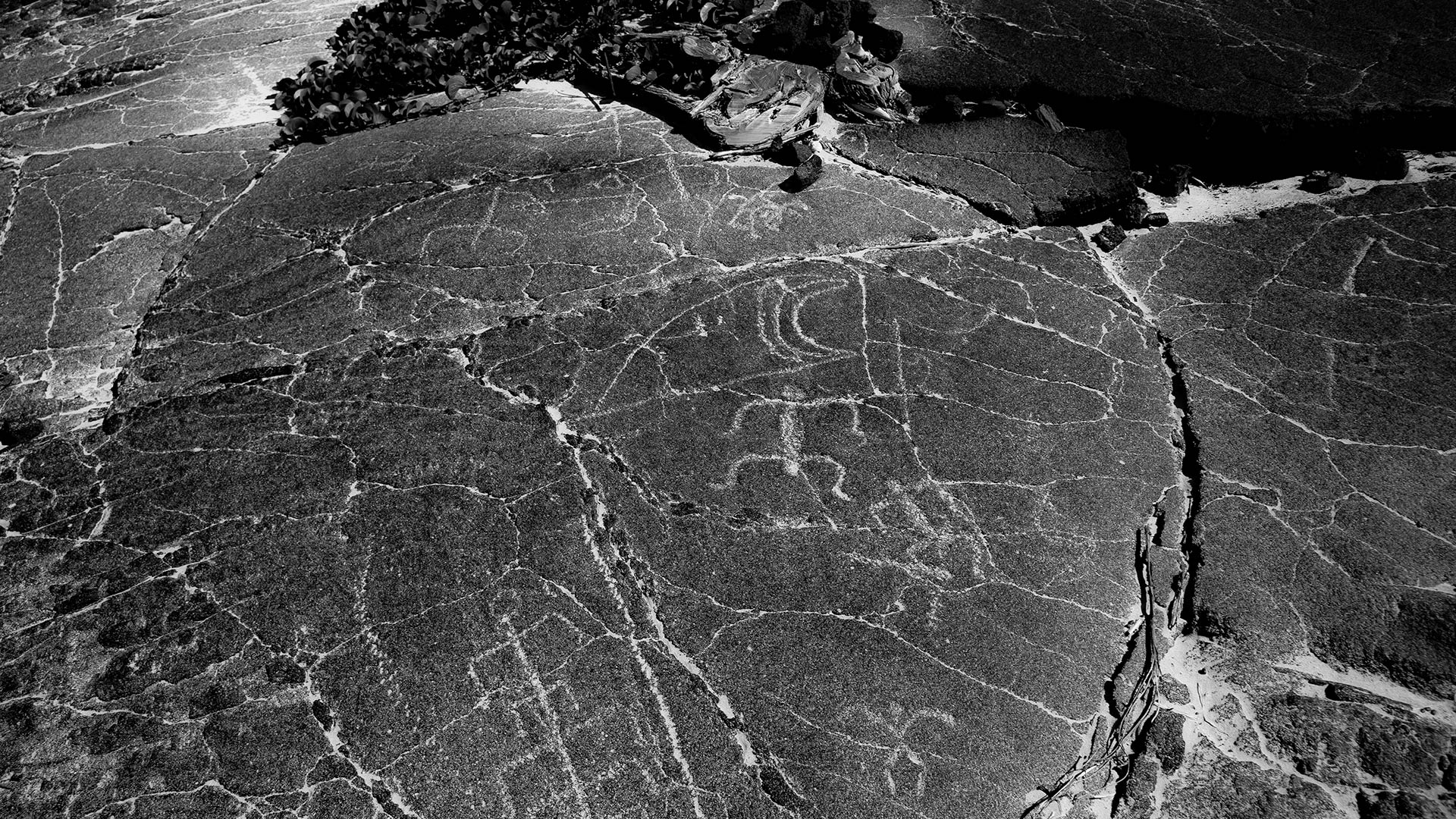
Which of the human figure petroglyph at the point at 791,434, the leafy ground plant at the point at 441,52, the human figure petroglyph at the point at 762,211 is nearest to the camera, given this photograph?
the human figure petroglyph at the point at 791,434

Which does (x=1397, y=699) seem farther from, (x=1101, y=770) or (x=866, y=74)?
(x=866, y=74)

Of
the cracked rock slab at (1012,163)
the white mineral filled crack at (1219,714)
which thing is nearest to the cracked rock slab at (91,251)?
the cracked rock slab at (1012,163)

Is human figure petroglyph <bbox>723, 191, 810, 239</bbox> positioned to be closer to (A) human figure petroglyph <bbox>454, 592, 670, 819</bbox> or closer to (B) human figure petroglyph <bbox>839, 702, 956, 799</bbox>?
(A) human figure petroglyph <bbox>454, 592, 670, 819</bbox>

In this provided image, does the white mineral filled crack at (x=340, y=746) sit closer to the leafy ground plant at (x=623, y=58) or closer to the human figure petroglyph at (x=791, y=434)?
the human figure petroglyph at (x=791, y=434)

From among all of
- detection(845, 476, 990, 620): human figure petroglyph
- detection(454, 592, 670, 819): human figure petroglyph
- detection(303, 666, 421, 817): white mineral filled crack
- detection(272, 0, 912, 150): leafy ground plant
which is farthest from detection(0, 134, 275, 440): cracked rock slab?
detection(845, 476, 990, 620): human figure petroglyph

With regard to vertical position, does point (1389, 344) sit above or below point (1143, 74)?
below

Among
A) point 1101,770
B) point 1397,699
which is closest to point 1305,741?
point 1397,699
